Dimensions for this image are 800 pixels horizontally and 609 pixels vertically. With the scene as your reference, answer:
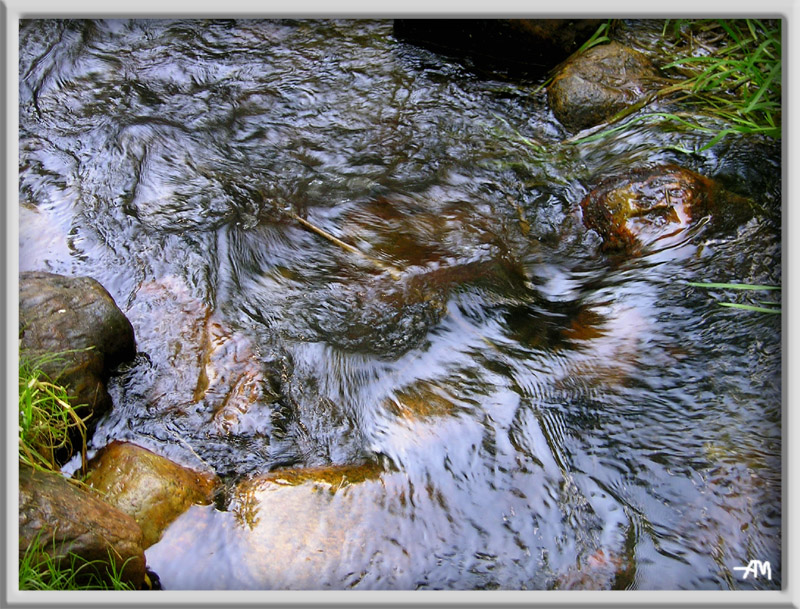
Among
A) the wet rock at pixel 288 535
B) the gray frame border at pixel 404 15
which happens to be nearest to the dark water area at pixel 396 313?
the wet rock at pixel 288 535

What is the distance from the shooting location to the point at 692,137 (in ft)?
11.9

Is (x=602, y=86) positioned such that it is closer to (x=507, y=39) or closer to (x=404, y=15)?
(x=507, y=39)

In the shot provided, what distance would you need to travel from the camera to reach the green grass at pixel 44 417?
2443 millimetres

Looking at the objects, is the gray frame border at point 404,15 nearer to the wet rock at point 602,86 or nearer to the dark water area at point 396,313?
the dark water area at point 396,313

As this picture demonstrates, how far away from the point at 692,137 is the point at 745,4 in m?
1.58

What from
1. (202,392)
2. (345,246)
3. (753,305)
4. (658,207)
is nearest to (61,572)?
(202,392)

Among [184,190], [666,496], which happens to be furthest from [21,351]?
[666,496]

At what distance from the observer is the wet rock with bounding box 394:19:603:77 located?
14.0ft

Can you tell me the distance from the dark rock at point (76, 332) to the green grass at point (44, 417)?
51 millimetres

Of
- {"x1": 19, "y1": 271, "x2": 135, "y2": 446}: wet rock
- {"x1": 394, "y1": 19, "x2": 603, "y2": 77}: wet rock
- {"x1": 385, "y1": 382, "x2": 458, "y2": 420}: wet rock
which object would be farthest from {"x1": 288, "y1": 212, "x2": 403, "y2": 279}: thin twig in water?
{"x1": 394, "y1": 19, "x2": 603, "y2": 77}: wet rock

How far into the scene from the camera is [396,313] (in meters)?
3.13

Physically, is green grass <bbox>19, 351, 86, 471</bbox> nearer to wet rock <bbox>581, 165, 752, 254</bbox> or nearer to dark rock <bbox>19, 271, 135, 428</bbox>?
dark rock <bbox>19, 271, 135, 428</bbox>

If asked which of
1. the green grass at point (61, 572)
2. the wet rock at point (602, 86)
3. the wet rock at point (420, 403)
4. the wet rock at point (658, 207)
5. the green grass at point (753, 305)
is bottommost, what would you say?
the green grass at point (61, 572)

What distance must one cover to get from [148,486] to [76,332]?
79 cm
